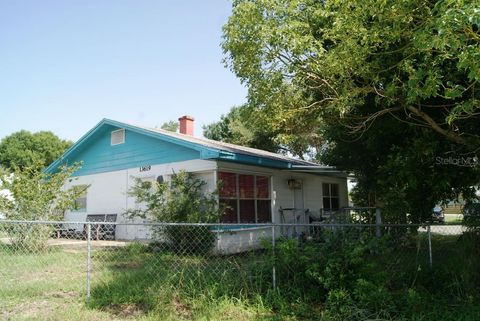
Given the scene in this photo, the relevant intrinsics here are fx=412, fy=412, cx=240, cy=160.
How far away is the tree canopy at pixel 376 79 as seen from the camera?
593 centimetres

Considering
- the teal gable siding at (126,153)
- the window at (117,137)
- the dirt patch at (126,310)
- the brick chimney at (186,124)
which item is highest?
the brick chimney at (186,124)

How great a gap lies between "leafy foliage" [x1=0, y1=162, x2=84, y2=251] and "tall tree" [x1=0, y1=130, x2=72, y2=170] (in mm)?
38890

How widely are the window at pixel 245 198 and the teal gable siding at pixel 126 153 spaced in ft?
4.59

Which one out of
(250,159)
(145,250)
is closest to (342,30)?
(250,159)

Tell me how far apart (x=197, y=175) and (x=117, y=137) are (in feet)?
15.5

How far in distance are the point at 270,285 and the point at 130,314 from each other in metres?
2.09

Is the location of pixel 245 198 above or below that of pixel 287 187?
below

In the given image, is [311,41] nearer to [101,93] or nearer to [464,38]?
[464,38]

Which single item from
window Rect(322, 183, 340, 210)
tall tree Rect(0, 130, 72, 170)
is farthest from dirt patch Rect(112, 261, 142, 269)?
tall tree Rect(0, 130, 72, 170)

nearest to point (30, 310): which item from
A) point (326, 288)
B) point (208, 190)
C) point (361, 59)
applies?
point (326, 288)

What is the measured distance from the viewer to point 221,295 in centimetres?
620

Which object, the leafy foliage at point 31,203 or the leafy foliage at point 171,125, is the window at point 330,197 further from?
the leafy foliage at point 171,125

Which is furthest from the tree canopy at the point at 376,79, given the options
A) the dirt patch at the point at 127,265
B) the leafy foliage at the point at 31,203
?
the leafy foliage at the point at 31,203

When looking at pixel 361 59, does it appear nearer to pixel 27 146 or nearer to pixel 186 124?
pixel 186 124
